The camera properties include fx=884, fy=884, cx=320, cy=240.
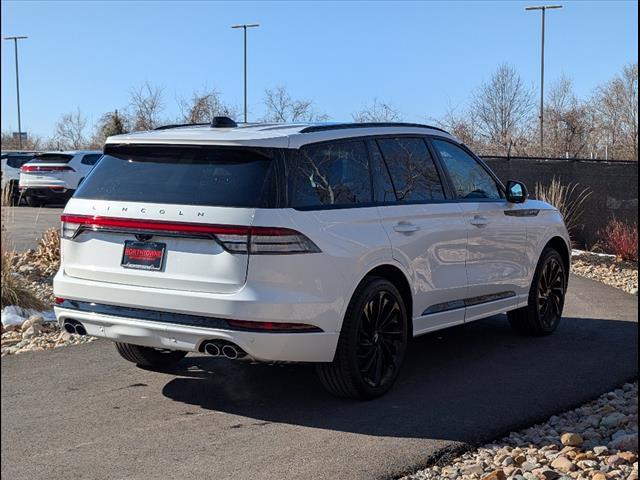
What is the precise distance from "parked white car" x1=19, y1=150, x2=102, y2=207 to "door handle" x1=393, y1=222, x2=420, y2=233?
1980 centimetres

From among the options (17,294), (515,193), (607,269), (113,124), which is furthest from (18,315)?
(113,124)

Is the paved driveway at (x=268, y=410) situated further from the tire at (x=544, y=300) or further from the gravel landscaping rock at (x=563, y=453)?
the tire at (x=544, y=300)

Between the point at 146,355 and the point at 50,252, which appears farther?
the point at 50,252

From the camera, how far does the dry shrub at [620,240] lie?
13.8m

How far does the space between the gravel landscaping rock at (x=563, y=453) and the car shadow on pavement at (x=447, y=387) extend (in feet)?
0.51

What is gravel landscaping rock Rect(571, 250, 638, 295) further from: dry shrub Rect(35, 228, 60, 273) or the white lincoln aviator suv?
dry shrub Rect(35, 228, 60, 273)

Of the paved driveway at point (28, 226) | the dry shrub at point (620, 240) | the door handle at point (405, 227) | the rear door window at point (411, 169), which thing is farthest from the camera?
the paved driveway at point (28, 226)

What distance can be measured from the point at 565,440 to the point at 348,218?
1.88 m

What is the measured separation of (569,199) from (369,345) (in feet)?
36.3

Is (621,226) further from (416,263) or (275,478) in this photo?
(275,478)

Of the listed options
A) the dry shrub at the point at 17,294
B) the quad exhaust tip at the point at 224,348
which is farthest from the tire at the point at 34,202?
the quad exhaust tip at the point at 224,348

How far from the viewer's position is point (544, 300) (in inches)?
327

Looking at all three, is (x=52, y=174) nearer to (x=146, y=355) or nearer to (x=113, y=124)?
(x=113, y=124)

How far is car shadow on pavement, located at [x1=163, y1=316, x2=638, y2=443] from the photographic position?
18.1 feet
